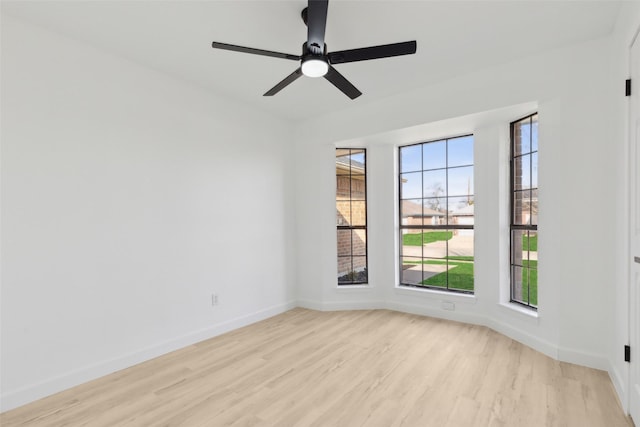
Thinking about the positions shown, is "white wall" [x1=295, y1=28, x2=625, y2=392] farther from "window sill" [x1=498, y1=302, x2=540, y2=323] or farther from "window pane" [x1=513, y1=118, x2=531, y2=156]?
"window pane" [x1=513, y1=118, x2=531, y2=156]

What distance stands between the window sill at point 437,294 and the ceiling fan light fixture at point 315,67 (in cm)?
297

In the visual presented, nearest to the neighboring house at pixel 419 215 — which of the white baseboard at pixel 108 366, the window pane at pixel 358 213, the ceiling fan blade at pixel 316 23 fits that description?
the window pane at pixel 358 213

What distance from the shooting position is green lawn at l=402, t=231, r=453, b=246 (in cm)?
402

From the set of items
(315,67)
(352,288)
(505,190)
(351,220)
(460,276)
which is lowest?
(352,288)

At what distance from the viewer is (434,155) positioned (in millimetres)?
4117

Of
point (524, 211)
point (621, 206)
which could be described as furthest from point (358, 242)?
point (621, 206)

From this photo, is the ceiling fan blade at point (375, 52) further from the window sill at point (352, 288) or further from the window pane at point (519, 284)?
the window sill at point (352, 288)

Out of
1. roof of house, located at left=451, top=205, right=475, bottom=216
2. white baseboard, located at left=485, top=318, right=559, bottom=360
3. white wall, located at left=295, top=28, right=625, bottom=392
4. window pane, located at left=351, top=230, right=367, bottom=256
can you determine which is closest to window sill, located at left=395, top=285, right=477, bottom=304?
white wall, located at left=295, top=28, right=625, bottom=392

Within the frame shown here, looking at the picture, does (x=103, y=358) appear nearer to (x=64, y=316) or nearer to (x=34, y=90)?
(x=64, y=316)

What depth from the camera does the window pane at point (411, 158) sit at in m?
4.25

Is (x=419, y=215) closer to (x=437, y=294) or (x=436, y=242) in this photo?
(x=436, y=242)

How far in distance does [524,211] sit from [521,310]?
1.00 m

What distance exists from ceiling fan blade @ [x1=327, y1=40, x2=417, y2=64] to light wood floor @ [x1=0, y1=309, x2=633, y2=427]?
229cm

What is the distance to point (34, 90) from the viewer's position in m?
2.30
